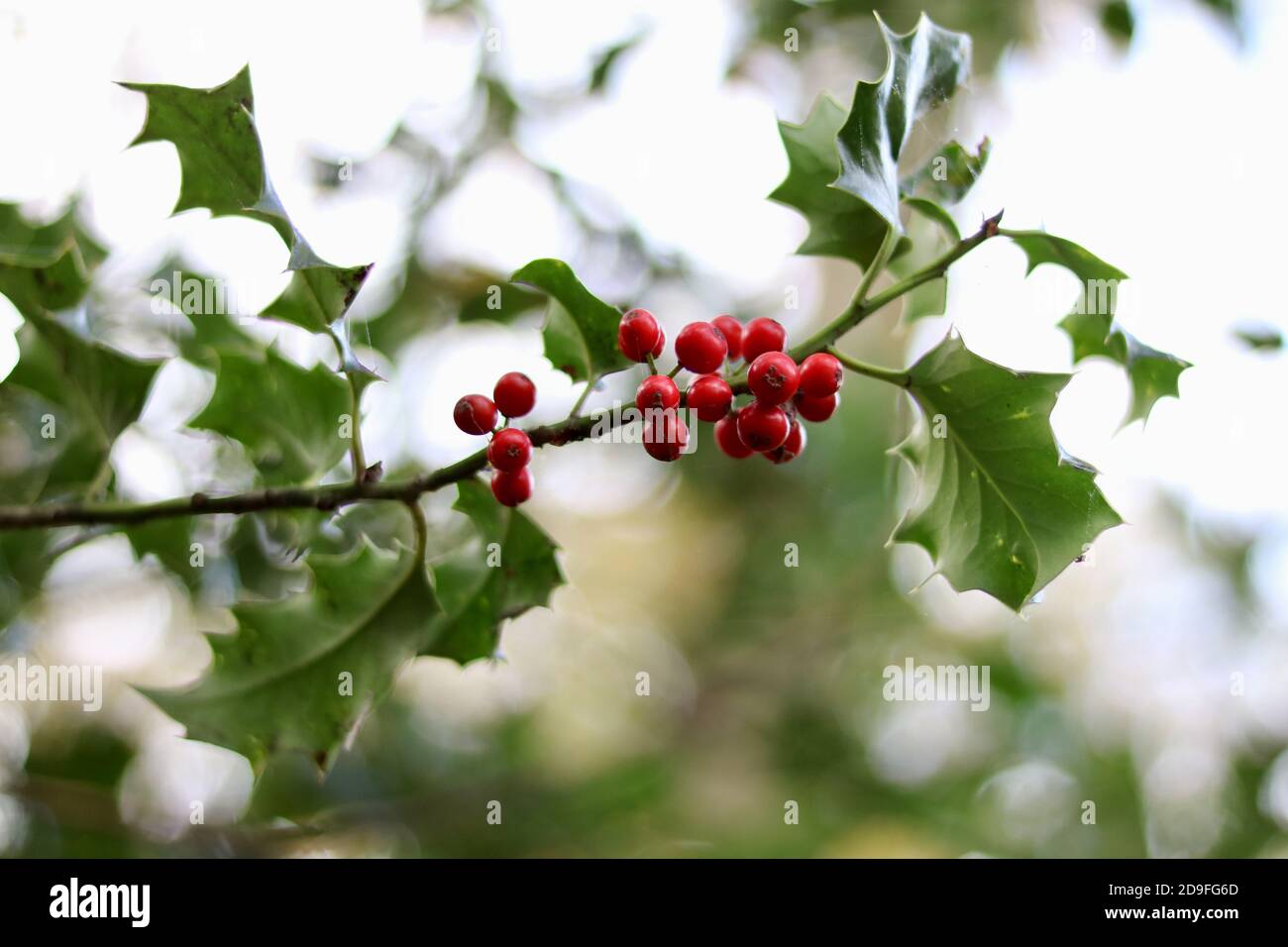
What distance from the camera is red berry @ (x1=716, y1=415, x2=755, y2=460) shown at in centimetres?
112

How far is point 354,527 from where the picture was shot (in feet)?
6.56

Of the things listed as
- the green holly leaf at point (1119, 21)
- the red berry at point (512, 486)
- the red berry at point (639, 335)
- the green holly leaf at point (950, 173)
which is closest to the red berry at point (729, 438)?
the red berry at point (639, 335)

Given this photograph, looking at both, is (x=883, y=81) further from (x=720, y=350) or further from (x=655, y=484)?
(x=655, y=484)

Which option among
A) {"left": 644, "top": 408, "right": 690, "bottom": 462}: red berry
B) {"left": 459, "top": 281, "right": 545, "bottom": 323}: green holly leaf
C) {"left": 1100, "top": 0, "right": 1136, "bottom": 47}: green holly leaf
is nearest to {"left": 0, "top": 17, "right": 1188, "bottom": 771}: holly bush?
{"left": 644, "top": 408, "right": 690, "bottom": 462}: red berry

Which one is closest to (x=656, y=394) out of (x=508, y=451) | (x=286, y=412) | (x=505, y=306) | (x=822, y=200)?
(x=508, y=451)

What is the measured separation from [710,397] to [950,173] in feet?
1.63

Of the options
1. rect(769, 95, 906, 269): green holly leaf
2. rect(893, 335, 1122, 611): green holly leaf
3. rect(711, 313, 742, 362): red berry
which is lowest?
rect(893, 335, 1122, 611): green holly leaf

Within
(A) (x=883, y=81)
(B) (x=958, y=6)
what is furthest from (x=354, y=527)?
(B) (x=958, y=6)

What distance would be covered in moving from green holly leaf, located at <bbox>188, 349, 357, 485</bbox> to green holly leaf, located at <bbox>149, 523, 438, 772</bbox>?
7.3 inches

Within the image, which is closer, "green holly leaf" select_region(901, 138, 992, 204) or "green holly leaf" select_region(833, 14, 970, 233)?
"green holly leaf" select_region(833, 14, 970, 233)

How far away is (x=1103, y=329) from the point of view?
1210mm

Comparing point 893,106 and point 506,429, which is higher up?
point 893,106

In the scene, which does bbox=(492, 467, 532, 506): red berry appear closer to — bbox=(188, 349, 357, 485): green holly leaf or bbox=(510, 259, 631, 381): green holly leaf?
bbox=(510, 259, 631, 381): green holly leaf

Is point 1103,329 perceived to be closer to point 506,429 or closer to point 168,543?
point 506,429
